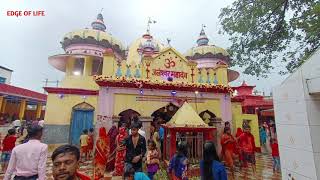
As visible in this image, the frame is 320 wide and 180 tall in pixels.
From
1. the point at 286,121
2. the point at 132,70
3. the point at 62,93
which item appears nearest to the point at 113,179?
the point at 132,70

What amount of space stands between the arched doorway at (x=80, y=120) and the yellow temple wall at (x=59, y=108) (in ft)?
1.01

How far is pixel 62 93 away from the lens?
13.6 m

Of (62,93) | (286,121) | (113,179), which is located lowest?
(113,179)

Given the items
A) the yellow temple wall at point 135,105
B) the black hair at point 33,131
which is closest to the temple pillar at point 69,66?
the yellow temple wall at point 135,105

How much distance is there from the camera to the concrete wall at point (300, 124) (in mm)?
3412

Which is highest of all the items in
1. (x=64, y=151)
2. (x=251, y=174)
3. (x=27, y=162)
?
(x=64, y=151)

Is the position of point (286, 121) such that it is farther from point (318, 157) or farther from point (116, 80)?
point (116, 80)

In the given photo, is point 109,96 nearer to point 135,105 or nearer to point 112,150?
point 135,105

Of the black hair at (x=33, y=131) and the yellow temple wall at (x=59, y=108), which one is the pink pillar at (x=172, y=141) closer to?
the black hair at (x=33, y=131)

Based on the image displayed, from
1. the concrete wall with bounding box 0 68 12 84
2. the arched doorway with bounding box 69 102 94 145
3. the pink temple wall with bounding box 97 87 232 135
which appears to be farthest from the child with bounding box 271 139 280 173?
the concrete wall with bounding box 0 68 12 84

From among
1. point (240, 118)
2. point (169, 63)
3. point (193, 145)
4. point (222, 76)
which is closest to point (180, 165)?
point (193, 145)

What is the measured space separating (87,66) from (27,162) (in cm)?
1420

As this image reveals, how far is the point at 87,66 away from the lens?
55.5 feet

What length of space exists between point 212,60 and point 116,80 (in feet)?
38.2
